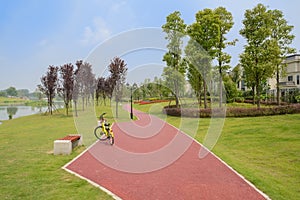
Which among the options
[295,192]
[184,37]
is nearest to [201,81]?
[184,37]

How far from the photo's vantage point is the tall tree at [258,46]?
17969 mm

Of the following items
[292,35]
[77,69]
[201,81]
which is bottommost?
[201,81]

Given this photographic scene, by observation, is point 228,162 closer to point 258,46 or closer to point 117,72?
point 258,46

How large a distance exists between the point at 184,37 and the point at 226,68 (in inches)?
189

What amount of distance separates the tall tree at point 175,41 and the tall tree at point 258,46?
227 inches

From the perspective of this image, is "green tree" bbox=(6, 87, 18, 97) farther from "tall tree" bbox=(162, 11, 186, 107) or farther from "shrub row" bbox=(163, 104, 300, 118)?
"shrub row" bbox=(163, 104, 300, 118)

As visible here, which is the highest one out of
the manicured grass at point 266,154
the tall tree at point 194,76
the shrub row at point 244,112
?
the tall tree at point 194,76

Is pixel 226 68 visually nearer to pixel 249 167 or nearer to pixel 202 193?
pixel 249 167

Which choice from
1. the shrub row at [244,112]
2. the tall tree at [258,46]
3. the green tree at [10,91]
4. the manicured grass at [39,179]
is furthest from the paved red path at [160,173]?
the green tree at [10,91]

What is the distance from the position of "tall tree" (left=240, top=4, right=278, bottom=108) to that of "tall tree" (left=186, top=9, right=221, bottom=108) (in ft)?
7.16

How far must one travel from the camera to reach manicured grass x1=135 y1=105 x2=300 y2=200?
5.08 metres

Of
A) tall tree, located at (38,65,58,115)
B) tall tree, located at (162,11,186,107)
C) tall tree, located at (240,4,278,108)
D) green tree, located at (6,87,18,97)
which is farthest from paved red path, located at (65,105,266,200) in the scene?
green tree, located at (6,87,18,97)

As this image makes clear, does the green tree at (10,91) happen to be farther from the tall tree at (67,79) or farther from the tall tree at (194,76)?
the tall tree at (194,76)

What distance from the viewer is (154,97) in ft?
161
